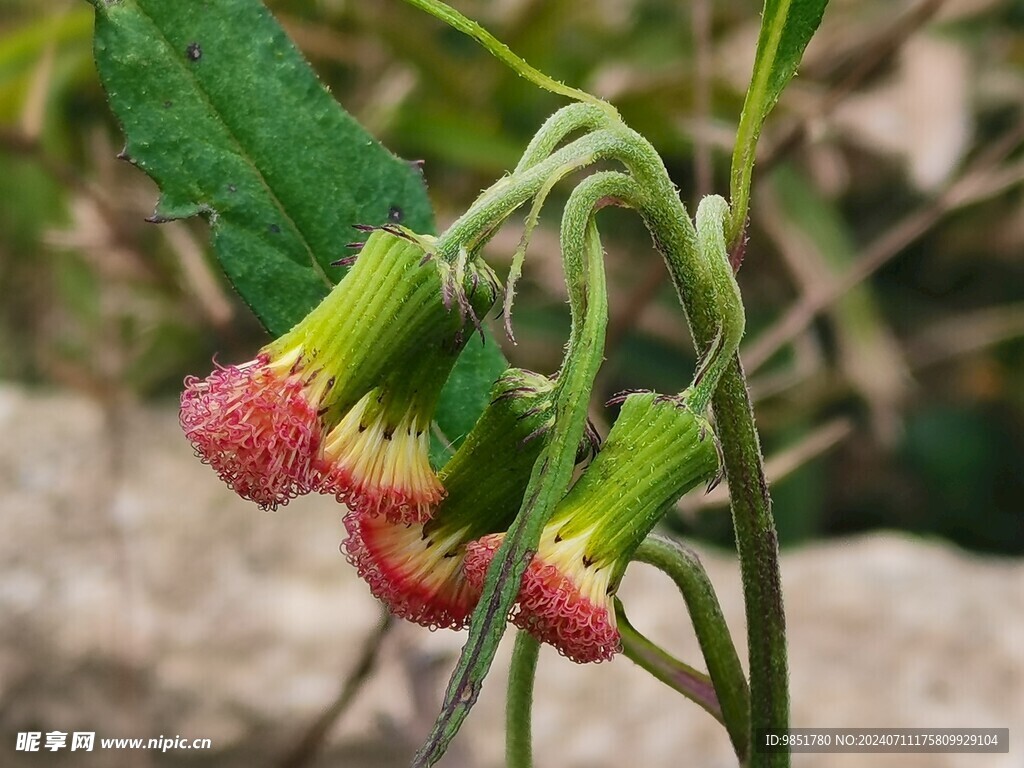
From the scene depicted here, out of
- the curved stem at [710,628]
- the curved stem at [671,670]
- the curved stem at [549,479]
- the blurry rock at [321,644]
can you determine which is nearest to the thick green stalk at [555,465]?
the curved stem at [549,479]

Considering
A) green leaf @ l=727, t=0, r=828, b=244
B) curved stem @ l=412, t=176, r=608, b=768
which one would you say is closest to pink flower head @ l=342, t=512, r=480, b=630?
curved stem @ l=412, t=176, r=608, b=768

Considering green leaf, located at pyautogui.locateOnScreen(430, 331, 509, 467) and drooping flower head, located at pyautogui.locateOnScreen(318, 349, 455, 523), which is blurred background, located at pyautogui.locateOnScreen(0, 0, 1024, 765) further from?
drooping flower head, located at pyautogui.locateOnScreen(318, 349, 455, 523)

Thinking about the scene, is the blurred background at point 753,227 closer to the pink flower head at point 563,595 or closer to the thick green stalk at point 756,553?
the thick green stalk at point 756,553

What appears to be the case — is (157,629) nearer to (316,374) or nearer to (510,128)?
(510,128)

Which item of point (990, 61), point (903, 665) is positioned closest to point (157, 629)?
point (903, 665)

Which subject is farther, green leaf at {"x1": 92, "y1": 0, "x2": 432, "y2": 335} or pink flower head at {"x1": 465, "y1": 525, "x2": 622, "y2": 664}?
green leaf at {"x1": 92, "y1": 0, "x2": 432, "y2": 335}

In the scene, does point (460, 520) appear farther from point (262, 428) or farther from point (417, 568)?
point (262, 428)
